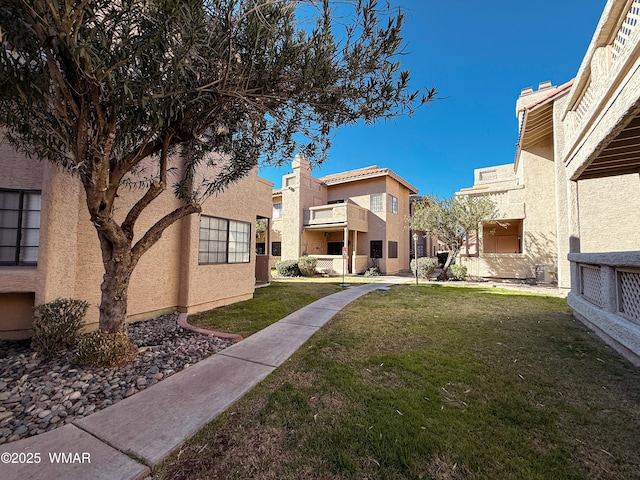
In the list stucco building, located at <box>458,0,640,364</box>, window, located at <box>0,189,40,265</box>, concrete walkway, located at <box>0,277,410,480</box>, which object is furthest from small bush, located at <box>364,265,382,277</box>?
window, located at <box>0,189,40,265</box>

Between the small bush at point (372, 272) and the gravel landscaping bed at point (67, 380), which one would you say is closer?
the gravel landscaping bed at point (67, 380)

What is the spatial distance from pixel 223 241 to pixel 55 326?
439 centimetres

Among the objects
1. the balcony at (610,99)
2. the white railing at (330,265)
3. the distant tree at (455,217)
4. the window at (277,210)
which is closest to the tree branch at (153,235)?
the balcony at (610,99)

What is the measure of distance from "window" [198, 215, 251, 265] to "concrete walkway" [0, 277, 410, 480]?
3.93 m

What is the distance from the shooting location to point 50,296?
14.5ft

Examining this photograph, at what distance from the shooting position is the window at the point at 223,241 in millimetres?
7469

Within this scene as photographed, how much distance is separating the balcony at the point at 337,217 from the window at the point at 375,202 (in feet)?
1.93

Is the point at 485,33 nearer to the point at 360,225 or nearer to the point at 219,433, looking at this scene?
the point at 360,225

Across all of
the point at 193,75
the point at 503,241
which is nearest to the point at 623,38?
the point at 193,75

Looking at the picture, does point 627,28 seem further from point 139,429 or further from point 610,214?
point 610,214

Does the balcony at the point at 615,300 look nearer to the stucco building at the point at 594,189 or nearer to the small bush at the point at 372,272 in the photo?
the stucco building at the point at 594,189

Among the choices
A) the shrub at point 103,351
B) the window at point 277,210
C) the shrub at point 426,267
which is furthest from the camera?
the window at point 277,210

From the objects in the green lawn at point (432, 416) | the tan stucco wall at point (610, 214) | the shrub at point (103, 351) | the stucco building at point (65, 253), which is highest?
the tan stucco wall at point (610, 214)

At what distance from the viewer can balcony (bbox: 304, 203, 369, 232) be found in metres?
19.0
